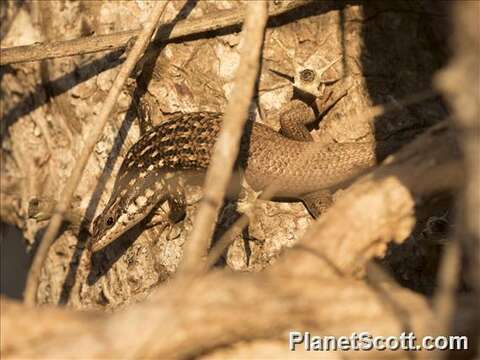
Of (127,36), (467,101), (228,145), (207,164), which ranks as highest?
(127,36)

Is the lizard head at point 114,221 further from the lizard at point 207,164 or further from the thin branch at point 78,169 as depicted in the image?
the thin branch at point 78,169

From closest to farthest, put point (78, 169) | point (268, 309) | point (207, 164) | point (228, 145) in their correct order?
point (268, 309) < point (228, 145) < point (78, 169) < point (207, 164)

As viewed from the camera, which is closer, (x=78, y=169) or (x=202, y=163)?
(x=78, y=169)

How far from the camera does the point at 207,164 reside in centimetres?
467

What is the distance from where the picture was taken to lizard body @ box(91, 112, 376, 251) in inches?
175

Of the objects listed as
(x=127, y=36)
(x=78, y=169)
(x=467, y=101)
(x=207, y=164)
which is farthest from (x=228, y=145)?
(x=127, y=36)

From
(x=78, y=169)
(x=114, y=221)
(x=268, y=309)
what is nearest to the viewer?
(x=268, y=309)

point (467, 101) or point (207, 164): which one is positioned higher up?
point (467, 101)

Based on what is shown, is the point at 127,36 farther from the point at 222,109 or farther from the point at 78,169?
the point at 78,169

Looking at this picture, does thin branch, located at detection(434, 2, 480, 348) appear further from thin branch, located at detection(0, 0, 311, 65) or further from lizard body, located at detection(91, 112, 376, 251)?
thin branch, located at detection(0, 0, 311, 65)

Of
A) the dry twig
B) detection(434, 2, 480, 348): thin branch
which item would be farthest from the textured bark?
detection(434, 2, 480, 348): thin branch

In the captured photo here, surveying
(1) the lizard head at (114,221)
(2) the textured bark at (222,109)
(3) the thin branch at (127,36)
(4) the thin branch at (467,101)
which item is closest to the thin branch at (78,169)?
(2) the textured bark at (222,109)

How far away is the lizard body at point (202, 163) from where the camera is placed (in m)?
4.44

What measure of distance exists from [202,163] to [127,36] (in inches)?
39.5
